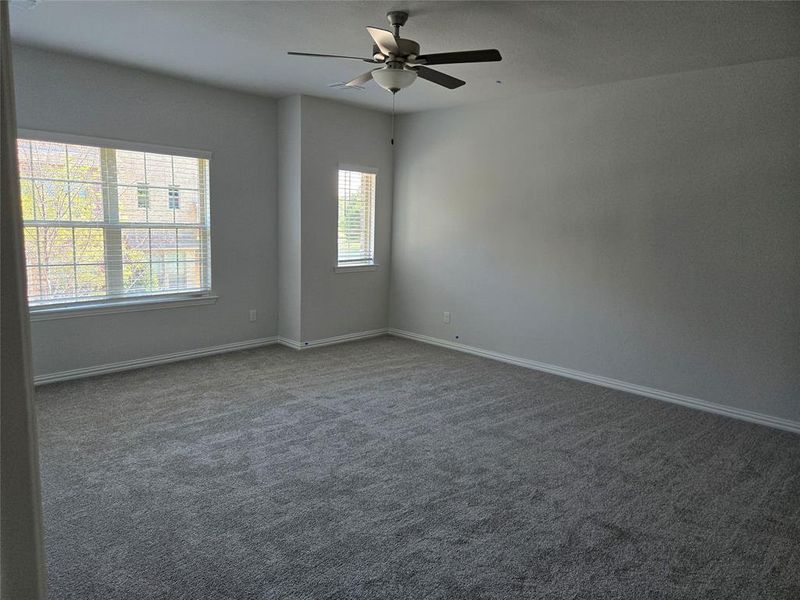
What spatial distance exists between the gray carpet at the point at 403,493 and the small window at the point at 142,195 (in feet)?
5.07

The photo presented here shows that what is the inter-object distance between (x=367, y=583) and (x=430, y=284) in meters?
4.42

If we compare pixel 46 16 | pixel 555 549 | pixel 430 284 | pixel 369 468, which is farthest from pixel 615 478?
pixel 46 16

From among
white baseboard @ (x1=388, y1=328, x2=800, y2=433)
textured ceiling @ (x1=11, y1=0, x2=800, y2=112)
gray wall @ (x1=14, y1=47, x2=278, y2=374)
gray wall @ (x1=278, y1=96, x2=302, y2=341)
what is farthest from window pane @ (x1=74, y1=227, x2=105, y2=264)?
white baseboard @ (x1=388, y1=328, x2=800, y2=433)

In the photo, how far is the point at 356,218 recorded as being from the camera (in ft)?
21.1

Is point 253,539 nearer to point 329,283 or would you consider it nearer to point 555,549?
point 555,549

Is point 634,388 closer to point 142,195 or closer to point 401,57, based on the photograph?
point 401,57

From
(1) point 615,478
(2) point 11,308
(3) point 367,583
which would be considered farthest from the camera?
(1) point 615,478

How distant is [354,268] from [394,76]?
323cm

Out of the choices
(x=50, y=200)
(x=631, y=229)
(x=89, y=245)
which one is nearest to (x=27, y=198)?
(x=50, y=200)

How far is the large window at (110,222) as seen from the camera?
4352 mm

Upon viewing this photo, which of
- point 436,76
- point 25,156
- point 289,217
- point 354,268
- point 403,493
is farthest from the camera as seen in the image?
point 354,268

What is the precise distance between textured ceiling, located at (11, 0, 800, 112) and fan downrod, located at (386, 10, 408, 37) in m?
0.05

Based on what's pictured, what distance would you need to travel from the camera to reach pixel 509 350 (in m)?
5.71

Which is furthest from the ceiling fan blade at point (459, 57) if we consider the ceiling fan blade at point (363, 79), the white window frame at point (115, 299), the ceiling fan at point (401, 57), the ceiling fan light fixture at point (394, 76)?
the white window frame at point (115, 299)
